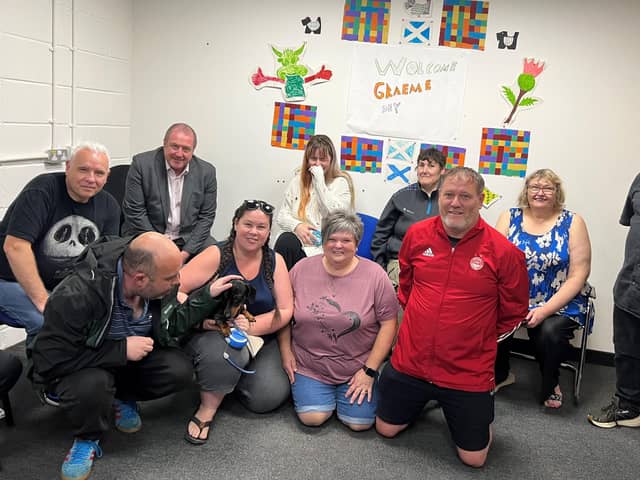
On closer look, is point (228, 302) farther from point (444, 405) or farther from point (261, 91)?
point (261, 91)

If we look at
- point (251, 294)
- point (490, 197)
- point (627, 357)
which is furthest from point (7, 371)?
point (490, 197)

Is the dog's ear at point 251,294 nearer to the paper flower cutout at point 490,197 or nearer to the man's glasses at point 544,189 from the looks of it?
the man's glasses at point 544,189

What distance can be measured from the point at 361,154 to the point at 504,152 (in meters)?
0.90

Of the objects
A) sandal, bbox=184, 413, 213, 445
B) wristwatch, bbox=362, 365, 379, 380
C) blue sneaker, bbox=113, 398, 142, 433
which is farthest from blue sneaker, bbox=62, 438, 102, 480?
wristwatch, bbox=362, 365, 379, 380

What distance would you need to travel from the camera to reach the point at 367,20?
3.69 meters

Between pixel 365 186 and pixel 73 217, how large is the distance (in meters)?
1.95

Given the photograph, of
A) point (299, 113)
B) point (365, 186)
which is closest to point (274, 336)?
point (365, 186)

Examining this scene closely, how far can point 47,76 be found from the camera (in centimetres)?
319

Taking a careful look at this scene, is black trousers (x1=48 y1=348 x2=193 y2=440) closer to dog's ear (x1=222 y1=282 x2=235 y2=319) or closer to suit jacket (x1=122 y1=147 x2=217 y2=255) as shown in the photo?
dog's ear (x1=222 y1=282 x2=235 y2=319)

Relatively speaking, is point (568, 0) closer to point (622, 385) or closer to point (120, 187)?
point (622, 385)

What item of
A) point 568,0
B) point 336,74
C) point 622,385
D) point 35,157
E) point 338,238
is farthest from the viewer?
point 336,74

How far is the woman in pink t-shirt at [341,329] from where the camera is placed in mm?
2582

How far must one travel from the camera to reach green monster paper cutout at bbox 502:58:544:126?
3.56m

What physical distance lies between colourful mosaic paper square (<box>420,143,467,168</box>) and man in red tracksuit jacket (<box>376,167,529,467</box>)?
141 centimetres
